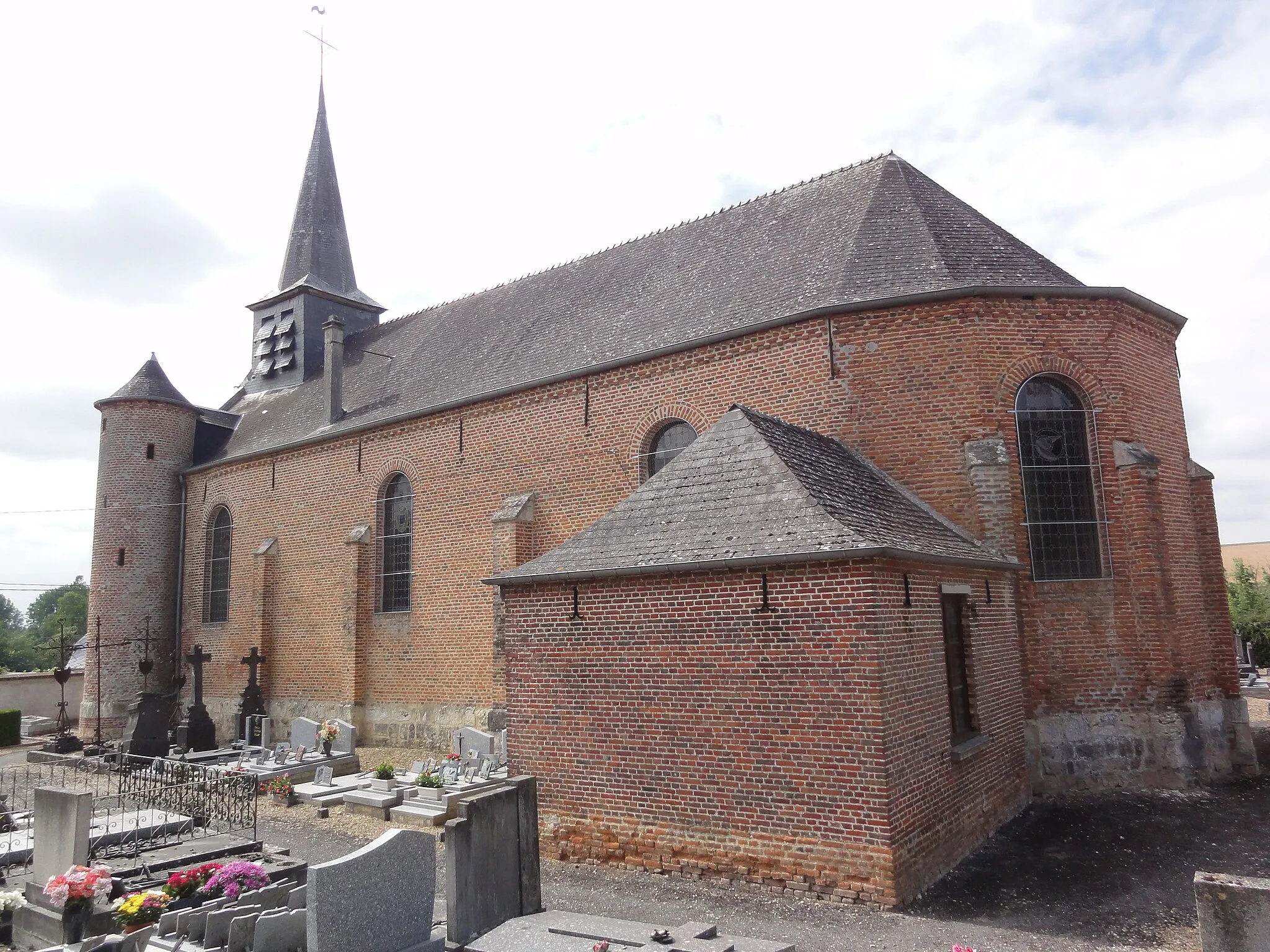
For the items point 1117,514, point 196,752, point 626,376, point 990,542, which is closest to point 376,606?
point 196,752

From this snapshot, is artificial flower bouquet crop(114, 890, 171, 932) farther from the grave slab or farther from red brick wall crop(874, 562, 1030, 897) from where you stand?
red brick wall crop(874, 562, 1030, 897)

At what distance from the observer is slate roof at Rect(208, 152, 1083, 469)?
475 inches

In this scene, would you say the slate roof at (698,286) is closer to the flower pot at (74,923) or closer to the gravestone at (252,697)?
the gravestone at (252,697)

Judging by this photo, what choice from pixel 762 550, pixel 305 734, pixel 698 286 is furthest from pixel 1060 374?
pixel 305 734

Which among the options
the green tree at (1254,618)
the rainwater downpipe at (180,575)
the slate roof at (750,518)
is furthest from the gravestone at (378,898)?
the green tree at (1254,618)

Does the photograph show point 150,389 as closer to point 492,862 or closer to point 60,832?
point 60,832

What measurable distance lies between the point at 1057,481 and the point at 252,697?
53.5 ft

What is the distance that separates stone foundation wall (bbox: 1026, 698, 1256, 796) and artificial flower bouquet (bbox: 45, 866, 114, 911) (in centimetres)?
951

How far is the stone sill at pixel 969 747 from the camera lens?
7.89m

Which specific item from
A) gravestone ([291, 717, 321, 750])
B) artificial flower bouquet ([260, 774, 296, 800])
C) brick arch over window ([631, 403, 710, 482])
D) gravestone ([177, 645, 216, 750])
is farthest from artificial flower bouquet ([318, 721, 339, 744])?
brick arch over window ([631, 403, 710, 482])

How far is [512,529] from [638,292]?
515 centimetres

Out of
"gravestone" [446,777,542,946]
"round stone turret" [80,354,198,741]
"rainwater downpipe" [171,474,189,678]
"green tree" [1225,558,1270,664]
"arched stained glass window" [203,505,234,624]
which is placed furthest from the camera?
"green tree" [1225,558,1270,664]

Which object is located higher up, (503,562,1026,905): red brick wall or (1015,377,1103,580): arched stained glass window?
(1015,377,1103,580): arched stained glass window

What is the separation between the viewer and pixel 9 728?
21047 mm
